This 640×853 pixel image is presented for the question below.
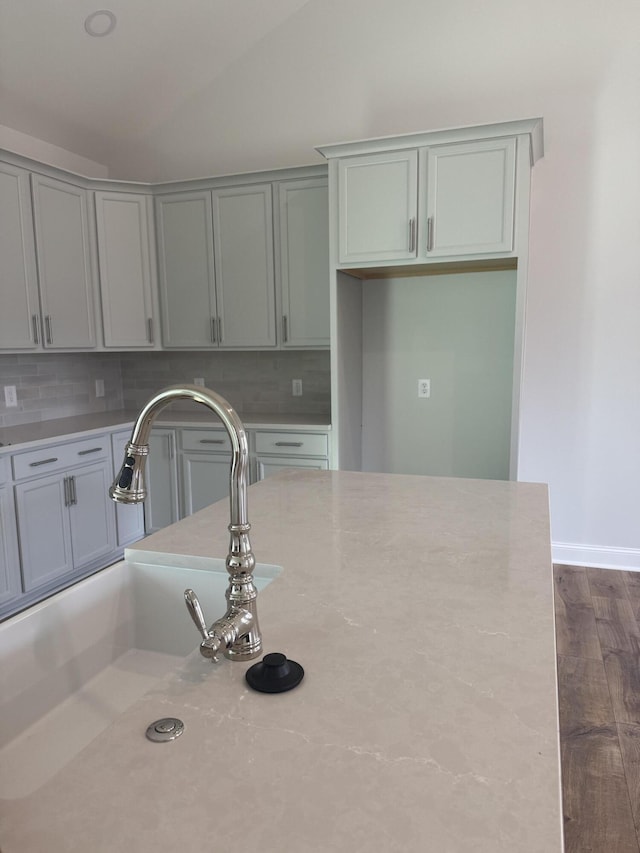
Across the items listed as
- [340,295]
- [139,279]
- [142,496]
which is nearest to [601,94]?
[340,295]

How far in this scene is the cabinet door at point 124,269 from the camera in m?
3.95

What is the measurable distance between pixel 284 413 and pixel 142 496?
3.36 metres

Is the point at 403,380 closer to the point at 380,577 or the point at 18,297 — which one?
the point at 18,297

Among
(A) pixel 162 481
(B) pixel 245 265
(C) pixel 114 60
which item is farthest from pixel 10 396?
(C) pixel 114 60

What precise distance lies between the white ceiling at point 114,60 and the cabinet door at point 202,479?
7.47ft

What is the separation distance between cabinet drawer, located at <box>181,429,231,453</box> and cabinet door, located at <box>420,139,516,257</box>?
1.68 meters

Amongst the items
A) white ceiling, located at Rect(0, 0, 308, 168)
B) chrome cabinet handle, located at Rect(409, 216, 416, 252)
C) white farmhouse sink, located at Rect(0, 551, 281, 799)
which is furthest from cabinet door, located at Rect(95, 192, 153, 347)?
white farmhouse sink, located at Rect(0, 551, 281, 799)

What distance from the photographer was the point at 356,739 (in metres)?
0.80

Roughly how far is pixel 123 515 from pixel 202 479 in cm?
54

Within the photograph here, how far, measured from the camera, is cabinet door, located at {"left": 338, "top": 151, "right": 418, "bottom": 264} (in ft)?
10.6

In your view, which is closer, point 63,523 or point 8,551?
point 8,551

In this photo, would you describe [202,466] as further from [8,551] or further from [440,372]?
[440,372]

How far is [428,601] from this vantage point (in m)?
1.20

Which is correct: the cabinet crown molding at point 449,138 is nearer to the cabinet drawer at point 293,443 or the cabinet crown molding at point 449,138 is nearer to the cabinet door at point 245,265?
the cabinet door at point 245,265
